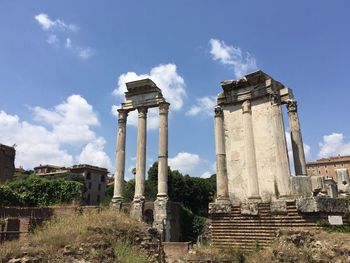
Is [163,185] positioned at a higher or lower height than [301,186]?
higher

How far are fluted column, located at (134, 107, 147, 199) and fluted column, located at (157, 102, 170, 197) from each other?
49.3 inches

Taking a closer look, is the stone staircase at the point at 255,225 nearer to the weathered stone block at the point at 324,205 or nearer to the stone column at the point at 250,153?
the weathered stone block at the point at 324,205

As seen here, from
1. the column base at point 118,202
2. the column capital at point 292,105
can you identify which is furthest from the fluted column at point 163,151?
the column capital at point 292,105

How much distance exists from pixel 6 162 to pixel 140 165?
27.6m

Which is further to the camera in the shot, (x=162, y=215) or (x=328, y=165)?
(x=328, y=165)

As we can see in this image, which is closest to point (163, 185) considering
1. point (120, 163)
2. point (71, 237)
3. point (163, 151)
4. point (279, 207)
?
point (163, 151)

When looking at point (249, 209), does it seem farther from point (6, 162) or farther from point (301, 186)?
point (6, 162)

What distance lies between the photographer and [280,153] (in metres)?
9.91

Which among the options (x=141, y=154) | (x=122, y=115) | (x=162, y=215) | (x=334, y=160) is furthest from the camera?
(x=334, y=160)

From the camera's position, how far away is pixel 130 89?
26.3 metres

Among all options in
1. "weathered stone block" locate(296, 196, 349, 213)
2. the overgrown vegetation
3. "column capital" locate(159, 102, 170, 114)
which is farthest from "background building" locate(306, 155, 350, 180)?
"weathered stone block" locate(296, 196, 349, 213)

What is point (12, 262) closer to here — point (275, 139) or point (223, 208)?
point (223, 208)

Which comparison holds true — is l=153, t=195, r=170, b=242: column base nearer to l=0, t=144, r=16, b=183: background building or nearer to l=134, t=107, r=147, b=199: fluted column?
l=134, t=107, r=147, b=199: fluted column

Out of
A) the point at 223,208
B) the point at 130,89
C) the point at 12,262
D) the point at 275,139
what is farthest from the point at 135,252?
the point at 130,89
